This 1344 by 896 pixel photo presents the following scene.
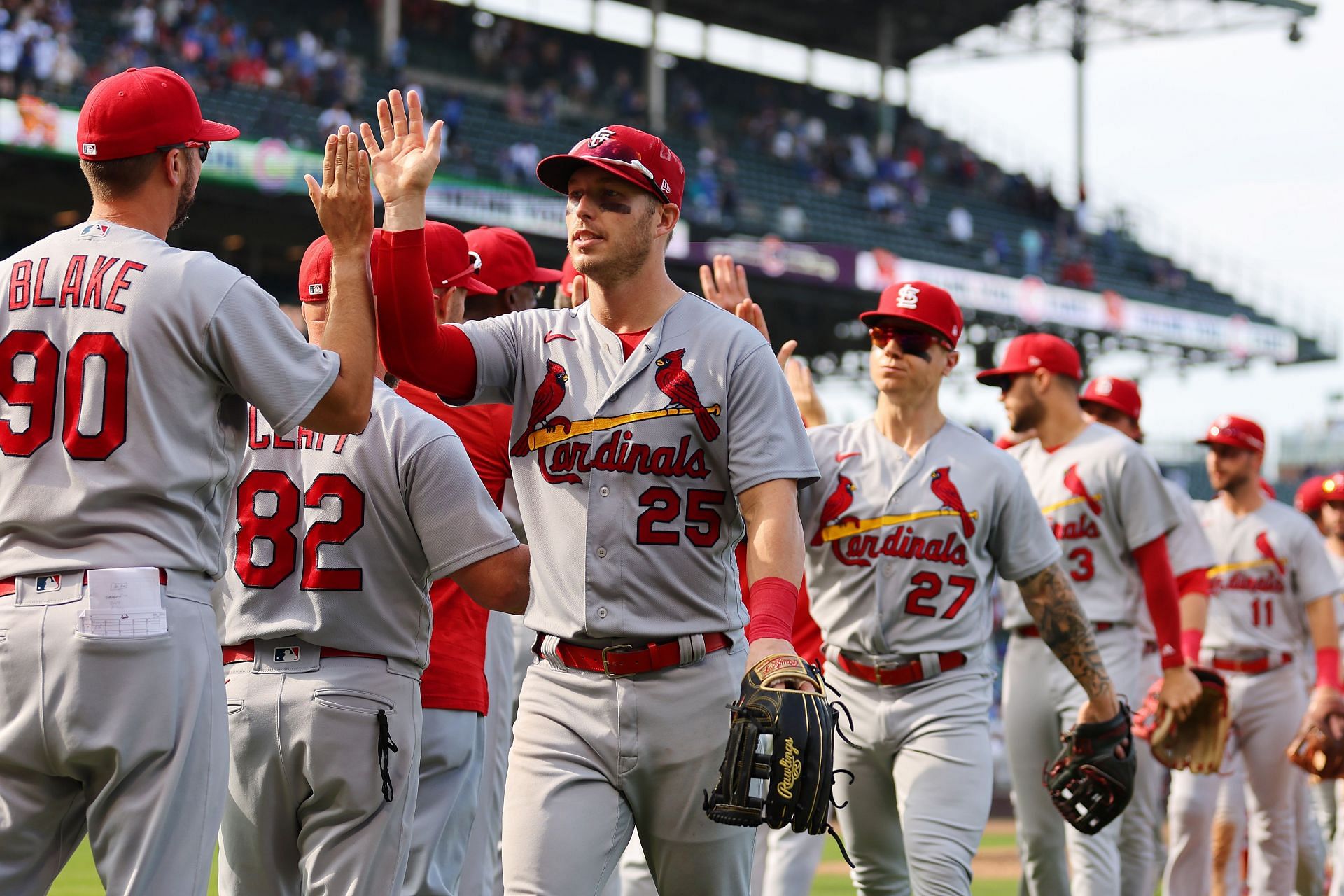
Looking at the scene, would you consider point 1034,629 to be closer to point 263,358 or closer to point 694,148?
point 263,358

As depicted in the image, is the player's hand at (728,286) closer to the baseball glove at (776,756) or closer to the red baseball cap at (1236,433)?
the baseball glove at (776,756)

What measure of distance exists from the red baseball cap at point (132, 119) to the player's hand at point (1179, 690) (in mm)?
4190

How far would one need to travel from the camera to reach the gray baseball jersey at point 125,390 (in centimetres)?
278

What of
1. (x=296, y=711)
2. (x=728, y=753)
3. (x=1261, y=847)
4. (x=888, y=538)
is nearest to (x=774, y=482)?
(x=728, y=753)

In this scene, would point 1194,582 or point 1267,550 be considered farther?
point 1267,550

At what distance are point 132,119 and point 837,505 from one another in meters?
2.64

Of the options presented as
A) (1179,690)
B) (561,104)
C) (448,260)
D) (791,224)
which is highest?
(561,104)

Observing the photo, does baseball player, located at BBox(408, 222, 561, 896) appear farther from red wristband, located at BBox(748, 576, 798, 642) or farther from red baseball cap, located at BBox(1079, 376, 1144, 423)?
red baseball cap, located at BBox(1079, 376, 1144, 423)

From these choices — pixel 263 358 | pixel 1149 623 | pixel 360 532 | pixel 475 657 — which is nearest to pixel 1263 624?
pixel 1149 623

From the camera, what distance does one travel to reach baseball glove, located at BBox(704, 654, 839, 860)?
2980mm

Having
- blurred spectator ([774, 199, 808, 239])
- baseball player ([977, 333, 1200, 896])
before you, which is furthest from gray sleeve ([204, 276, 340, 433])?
blurred spectator ([774, 199, 808, 239])

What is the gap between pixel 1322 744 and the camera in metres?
6.95

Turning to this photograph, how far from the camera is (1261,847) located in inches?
284

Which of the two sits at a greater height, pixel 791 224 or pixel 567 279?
pixel 791 224
